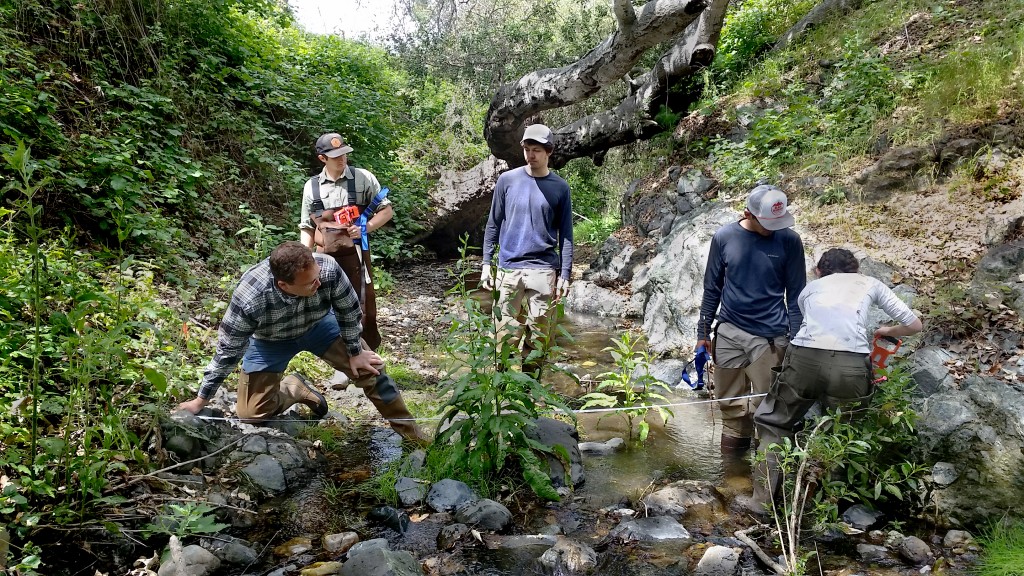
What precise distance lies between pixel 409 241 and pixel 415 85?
33.9ft

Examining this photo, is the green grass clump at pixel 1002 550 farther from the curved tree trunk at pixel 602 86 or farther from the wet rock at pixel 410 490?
the curved tree trunk at pixel 602 86

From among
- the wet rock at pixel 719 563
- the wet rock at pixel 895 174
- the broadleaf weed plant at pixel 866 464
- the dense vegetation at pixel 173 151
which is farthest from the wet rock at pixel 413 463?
the wet rock at pixel 895 174

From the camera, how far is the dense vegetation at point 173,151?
2812 mm

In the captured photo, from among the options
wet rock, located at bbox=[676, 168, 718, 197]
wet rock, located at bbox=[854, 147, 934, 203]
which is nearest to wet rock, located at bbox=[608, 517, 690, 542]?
wet rock, located at bbox=[854, 147, 934, 203]

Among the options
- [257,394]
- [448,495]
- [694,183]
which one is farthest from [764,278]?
[694,183]

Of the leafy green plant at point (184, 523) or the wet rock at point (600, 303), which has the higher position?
the wet rock at point (600, 303)

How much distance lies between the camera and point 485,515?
3229 millimetres

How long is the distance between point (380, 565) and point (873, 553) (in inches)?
100

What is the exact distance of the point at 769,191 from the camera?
154 inches

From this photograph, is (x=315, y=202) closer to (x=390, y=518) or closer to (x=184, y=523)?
(x=390, y=518)

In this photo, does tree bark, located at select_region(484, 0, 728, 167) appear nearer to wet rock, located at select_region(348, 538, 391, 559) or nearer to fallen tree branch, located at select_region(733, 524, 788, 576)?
fallen tree branch, located at select_region(733, 524, 788, 576)

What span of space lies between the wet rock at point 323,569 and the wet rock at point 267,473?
896mm

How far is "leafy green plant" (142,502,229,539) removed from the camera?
2588mm

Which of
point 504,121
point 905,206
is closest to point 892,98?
point 905,206
